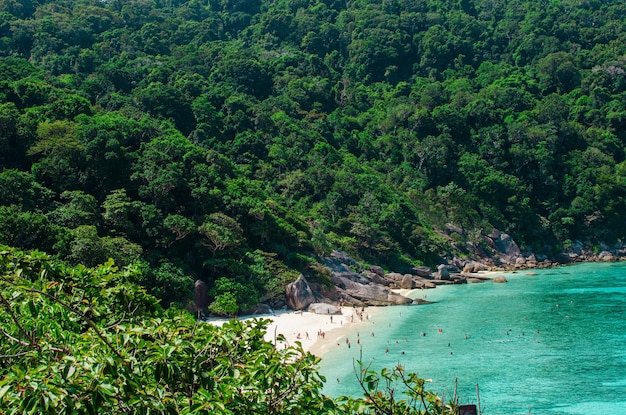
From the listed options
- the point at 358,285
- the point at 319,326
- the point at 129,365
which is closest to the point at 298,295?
the point at 319,326

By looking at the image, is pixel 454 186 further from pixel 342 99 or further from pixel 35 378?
pixel 35 378

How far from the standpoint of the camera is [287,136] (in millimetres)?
62750

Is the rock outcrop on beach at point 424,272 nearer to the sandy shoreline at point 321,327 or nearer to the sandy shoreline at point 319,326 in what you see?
the sandy shoreline at point 321,327

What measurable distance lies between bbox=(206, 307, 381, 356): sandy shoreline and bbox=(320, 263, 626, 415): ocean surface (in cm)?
77

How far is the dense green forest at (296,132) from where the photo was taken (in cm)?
3425

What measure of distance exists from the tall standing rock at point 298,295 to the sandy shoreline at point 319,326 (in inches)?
30.1

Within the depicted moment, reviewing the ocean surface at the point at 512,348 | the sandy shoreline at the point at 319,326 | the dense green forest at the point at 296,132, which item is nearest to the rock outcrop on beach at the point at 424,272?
the dense green forest at the point at 296,132

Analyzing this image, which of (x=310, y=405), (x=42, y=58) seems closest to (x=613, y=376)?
(x=310, y=405)

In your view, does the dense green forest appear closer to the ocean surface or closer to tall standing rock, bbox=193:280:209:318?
tall standing rock, bbox=193:280:209:318

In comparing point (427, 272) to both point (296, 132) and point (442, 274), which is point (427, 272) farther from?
point (296, 132)

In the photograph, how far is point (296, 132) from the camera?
6388cm

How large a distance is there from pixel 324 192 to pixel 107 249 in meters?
31.1

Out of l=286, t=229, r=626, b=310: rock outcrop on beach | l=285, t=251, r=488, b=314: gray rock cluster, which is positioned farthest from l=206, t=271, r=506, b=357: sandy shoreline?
l=286, t=229, r=626, b=310: rock outcrop on beach

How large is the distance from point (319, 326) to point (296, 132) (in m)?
35.3
